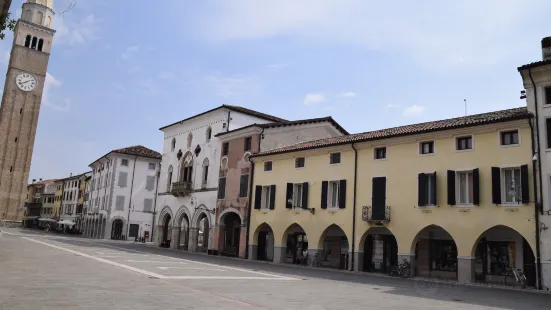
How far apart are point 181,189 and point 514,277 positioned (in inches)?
1179

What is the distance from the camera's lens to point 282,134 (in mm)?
37531

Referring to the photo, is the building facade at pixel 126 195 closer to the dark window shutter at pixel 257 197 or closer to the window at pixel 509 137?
the dark window shutter at pixel 257 197

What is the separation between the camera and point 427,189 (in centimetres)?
2459

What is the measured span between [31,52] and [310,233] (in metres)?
63.7

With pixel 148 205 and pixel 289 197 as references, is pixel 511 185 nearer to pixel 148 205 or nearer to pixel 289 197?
pixel 289 197

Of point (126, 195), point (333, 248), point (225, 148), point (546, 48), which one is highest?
point (546, 48)

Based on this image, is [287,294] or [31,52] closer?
[287,294]

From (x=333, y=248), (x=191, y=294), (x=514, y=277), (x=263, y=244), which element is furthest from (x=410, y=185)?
(x=191, y=294)

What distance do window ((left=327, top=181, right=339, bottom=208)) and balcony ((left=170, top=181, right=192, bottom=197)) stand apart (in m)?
18.0

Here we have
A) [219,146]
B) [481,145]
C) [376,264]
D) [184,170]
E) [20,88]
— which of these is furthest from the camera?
[20,88]

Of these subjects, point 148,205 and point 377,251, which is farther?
point 148,205

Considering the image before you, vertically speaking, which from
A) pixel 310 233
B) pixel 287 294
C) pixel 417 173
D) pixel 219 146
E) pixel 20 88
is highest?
pixel 20 88

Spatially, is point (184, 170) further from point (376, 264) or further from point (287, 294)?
point (287, 294)

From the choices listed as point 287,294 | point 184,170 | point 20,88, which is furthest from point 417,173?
point 20,88
